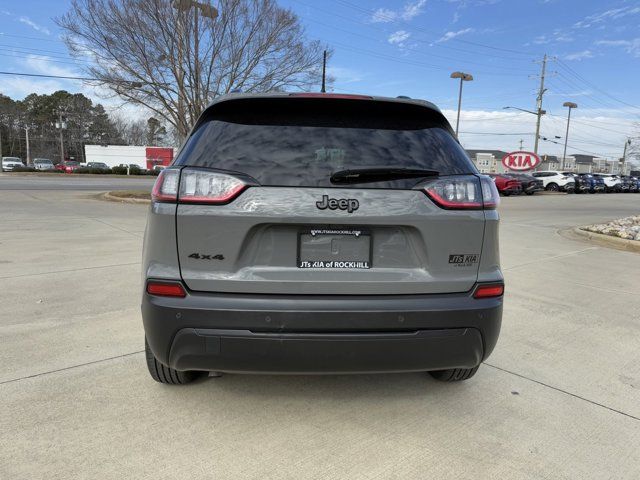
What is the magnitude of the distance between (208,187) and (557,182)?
124 feet

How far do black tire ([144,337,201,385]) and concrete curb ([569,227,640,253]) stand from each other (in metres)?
9.07

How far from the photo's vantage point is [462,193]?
2.29m

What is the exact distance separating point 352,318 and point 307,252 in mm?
387

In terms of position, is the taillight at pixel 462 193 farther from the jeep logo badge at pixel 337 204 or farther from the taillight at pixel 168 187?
the taillight at pixel 168 187

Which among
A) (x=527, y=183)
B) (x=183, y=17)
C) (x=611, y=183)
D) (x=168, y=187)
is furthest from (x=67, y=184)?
(x=611, y=183)

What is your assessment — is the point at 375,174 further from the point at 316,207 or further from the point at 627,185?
the point at 627,185

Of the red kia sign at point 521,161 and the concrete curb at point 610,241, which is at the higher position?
the red kia sign at point 521,161

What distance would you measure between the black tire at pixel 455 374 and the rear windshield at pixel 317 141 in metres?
1.32

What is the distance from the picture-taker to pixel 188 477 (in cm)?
209

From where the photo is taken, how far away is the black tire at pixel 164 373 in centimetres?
268

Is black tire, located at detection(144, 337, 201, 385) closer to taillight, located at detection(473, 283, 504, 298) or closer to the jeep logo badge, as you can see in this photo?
the jeep logo badge

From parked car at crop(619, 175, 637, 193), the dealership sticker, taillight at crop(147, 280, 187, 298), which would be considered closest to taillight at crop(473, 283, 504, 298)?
the dealership sticker

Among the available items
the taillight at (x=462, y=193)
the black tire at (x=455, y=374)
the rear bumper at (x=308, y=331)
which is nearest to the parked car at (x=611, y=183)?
the black tire at (x=455, y=374)

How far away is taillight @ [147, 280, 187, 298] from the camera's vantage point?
215 cm
